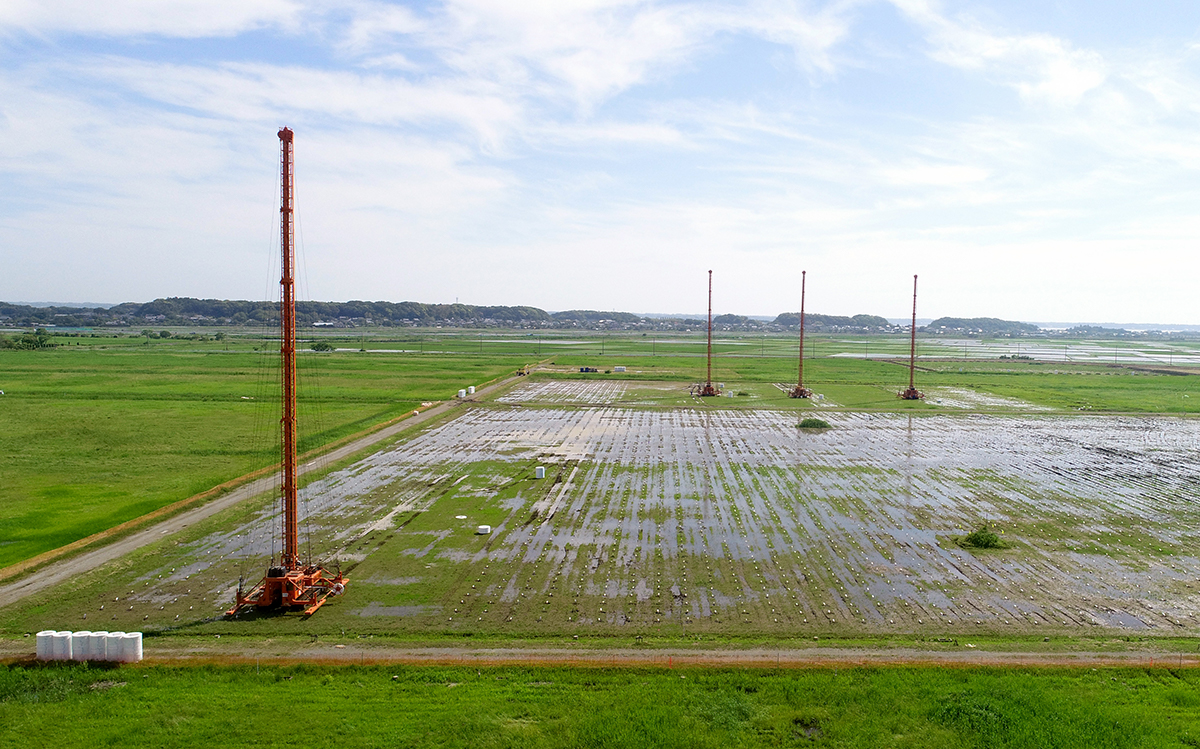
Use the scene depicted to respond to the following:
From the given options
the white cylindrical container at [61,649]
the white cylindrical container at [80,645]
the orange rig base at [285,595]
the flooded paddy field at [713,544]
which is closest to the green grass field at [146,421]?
the flooded paddy field at [713,544]

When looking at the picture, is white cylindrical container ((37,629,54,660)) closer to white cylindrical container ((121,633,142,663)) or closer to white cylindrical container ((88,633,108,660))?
white cylindrical container ((88,633,108,660))

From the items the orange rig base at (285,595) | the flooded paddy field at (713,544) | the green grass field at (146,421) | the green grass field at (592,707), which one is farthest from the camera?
the green grass field at (146,421)

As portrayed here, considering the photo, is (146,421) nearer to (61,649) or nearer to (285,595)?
(285,595)

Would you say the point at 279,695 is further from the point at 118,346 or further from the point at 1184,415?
the point at 118,346

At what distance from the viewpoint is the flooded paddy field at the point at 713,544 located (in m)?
21.5

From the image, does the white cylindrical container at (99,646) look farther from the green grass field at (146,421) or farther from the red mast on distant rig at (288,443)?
the green grass field at (146,421)

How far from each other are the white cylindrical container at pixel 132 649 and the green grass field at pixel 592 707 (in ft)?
1.16

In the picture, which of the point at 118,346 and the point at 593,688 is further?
the point at 118,346

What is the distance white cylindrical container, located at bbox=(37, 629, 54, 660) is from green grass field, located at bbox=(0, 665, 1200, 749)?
0.41 m

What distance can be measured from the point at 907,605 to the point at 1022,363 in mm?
121754

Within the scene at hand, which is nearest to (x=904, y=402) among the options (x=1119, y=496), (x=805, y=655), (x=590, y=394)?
(x=590, y=394)

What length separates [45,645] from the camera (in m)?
18.0

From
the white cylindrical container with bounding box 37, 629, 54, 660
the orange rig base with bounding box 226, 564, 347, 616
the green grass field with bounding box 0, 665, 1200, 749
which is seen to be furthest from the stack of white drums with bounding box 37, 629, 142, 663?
the orange rig base with bounding box 226, 564, 347, 616

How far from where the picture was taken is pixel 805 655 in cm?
1894
